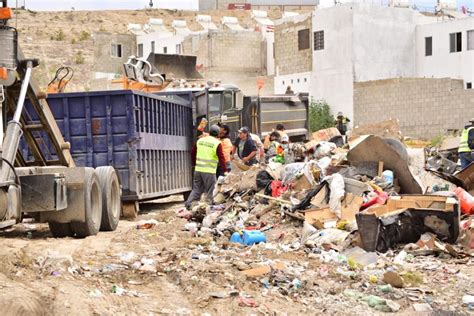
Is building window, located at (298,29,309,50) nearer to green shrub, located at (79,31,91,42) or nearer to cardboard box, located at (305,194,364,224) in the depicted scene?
cardboard box, located at (305,194,364,224)

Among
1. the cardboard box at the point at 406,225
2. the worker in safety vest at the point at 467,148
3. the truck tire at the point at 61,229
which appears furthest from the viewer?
the worker in safety vest at the point at 467,148

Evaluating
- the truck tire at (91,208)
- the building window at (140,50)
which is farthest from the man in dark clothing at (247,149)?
the building window at (140,50)

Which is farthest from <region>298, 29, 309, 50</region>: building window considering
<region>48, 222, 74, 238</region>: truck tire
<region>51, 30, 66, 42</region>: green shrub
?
<region>51, 30, 66, 42</region>: green shrub

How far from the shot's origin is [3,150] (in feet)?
24.7

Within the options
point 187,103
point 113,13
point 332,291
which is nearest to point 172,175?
point 187,103

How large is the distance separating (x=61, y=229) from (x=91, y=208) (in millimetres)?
432

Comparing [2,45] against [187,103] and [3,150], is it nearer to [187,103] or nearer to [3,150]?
[3,150]

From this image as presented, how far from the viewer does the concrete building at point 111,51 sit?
50222 mm

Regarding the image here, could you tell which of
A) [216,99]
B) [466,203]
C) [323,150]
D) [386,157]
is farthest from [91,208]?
[216,99]

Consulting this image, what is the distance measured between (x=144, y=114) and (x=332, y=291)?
658 cm

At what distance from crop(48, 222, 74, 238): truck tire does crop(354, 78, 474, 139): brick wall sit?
2214cm

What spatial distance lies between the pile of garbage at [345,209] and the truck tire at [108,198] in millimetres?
1004

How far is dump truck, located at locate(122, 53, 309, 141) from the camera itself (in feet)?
50.6

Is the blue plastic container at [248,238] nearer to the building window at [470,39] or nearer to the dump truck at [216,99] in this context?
the dump truck at [216,99]
